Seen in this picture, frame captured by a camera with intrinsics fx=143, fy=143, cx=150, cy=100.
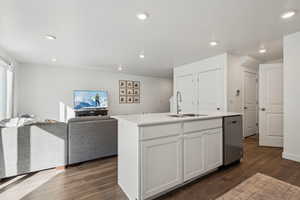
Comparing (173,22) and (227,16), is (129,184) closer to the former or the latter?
(173,22)

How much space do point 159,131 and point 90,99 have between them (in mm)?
4737

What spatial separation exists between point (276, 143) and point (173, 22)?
3.77 metres

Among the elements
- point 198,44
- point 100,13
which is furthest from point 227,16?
point 100,13

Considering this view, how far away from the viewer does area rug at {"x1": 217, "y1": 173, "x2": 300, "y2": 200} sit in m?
1.65

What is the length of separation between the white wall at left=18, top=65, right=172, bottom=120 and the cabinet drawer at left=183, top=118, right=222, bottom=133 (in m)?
5.02

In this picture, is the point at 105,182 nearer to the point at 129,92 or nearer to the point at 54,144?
the point at 54,144

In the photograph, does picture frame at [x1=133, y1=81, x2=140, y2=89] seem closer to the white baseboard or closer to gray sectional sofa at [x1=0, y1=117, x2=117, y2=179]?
gray sectional sofa at [x1=0, y1=117, x2=117, y2=179]

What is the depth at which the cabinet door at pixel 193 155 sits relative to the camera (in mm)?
1865

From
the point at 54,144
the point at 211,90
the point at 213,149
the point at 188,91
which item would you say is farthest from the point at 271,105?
the point at 54,144

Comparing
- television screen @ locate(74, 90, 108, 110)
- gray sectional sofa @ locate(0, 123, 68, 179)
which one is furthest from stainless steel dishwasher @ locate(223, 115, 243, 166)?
television screen @ locate(74, 90, 108, 110)

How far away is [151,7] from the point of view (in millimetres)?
1906

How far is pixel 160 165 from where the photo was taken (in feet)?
5.39

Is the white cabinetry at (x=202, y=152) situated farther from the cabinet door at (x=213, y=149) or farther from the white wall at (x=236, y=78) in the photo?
the white wall at (x=236, y=78)

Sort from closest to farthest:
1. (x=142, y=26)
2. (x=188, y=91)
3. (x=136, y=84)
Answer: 1. (x=142, y=26)
2. (x=188, y=91)
3. (x=136, y=84)
